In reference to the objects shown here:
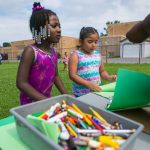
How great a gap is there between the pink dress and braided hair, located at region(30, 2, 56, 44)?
0.09 m

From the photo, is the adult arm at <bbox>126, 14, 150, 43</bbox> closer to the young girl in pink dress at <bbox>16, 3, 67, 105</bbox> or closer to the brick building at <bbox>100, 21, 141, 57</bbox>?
the young girl in pink dress at <bbox>16, 3, 67, 105</bbox>

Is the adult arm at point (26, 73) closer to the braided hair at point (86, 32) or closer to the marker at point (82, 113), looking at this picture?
the marker at point (82, 113)

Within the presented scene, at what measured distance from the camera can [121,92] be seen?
0.99m

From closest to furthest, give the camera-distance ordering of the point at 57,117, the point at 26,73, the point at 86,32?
the point at 57,117, the point at 26,73, the point at 86,32

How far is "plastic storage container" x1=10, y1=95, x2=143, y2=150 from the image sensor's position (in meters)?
0.59

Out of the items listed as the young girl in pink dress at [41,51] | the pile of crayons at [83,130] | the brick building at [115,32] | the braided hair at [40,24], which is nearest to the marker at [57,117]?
the pile of crayons at [83,130]

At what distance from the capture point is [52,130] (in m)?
0.60

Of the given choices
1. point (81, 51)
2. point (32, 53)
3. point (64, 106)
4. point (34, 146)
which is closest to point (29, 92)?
point (32, 53)

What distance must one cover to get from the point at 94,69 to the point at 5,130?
139 cm

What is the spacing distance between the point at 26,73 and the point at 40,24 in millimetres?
346

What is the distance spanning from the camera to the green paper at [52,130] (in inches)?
23.6

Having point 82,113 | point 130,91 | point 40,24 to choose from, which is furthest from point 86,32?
point 82,113

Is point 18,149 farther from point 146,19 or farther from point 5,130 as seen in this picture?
point 146,19

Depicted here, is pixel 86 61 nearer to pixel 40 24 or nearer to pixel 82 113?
pixel 40 24
